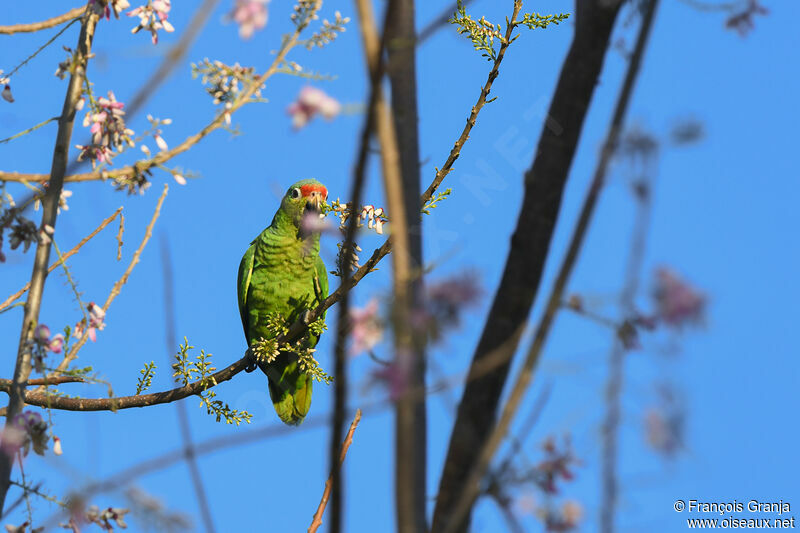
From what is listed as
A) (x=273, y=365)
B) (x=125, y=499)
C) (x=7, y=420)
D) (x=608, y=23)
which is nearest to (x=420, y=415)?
(x=125, y=499)

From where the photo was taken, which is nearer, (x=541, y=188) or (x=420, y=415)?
(x=420, y=415)

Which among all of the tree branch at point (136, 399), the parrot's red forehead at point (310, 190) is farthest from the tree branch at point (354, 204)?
the parrot's red forehead at point (310, 190)

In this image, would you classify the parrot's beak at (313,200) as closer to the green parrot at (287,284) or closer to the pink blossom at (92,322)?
the green parrot at (287,284)

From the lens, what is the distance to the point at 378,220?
10.9 feet

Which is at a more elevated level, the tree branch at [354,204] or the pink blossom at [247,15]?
the pink blossom at [247,15]

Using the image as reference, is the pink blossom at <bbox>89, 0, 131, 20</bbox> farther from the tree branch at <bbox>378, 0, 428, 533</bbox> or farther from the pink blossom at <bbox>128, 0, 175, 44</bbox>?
the tree branch at <bbox>378, 0, 428, 533</bbox>

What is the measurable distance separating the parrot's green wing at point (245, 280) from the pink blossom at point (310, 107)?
13.4 ft

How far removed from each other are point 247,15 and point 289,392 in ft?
13.1

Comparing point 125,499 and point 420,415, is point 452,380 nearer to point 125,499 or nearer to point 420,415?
point 420,415

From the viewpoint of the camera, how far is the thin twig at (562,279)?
1088 millimetres

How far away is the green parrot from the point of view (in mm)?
5086

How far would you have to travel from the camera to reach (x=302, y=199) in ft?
16.7

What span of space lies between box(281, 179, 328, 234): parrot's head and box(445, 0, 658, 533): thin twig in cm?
393

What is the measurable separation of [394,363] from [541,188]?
1.63 feet
